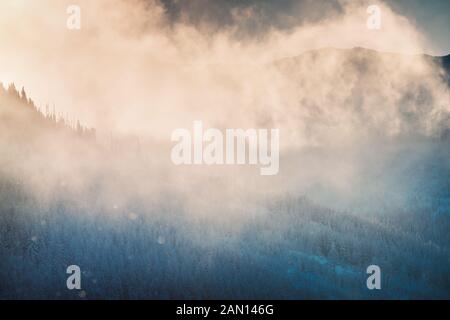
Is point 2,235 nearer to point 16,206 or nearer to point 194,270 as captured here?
point 16,206

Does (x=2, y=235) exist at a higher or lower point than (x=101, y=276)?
higher

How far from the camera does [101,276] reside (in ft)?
539

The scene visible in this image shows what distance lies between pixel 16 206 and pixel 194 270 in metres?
79.3
